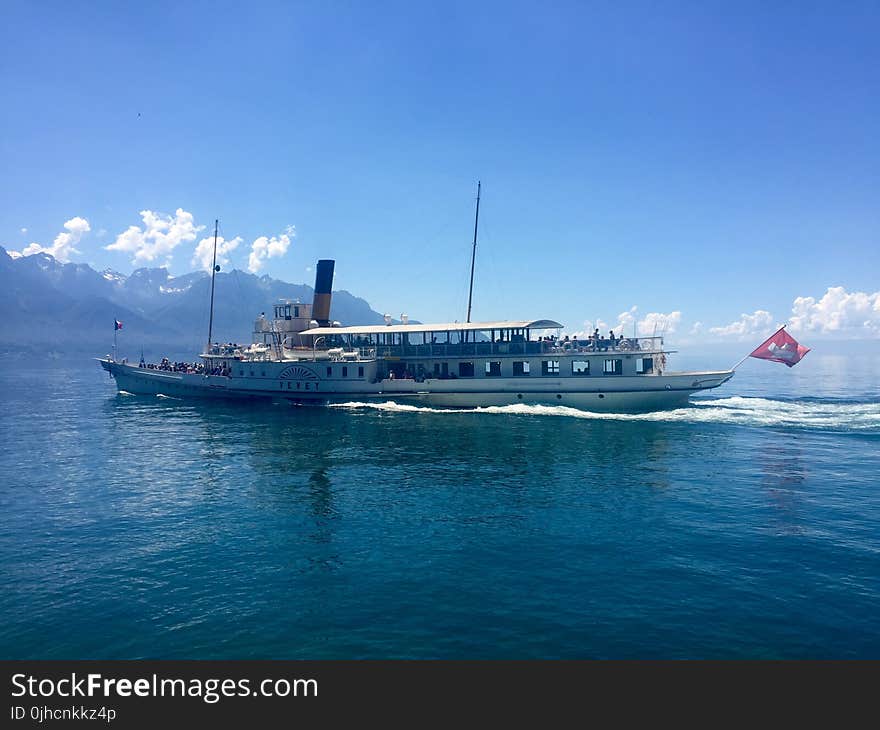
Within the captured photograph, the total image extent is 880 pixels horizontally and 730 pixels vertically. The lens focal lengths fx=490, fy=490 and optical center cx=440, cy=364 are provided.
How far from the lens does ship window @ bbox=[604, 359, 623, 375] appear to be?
5778 centimetres

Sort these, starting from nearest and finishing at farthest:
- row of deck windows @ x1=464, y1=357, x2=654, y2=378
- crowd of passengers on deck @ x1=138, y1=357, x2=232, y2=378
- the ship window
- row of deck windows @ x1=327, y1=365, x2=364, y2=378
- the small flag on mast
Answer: the small flag on mast
row of deck windows @ x1=464, y1=357, x2=654, y2=378
the ship window
row of deck windows @ x1=327, y1=365, x2=364, y2=378
crowd of passengers on deck @ x1=138, y1=357, x2=232, y2=378

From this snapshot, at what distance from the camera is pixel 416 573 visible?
19.2 metres

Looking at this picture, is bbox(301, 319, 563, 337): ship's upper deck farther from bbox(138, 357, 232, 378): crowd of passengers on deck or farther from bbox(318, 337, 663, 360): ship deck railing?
bbox(138, 357, 232, 378): crowd of passengers on deck

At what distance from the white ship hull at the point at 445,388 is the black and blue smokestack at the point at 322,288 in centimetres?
1153

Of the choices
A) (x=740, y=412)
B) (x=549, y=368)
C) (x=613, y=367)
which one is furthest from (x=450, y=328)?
(x=740, y=412)

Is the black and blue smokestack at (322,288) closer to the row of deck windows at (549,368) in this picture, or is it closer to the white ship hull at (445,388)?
the white ship hull at (445,388)

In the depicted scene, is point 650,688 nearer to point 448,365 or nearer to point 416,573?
point 416,573

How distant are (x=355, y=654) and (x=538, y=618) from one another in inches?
232

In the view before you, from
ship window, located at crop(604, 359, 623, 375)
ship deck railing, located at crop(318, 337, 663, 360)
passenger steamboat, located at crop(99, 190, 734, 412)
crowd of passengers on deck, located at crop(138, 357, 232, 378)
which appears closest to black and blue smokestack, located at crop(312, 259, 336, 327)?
passenger steamboat, located at crop(99, 190, 734, 412)

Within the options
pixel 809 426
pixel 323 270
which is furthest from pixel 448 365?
pixel 809 426

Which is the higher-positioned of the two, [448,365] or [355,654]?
[448,365]

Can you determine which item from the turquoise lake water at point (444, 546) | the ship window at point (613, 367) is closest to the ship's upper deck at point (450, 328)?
the ship window at point (613, 367)

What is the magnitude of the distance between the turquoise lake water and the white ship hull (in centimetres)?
1108

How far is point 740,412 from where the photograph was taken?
5606 cm
